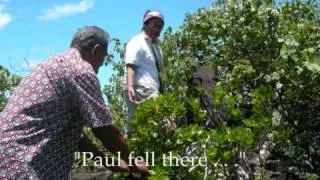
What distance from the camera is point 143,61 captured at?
5.35 m

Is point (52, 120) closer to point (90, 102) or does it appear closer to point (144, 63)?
point (90, 102)

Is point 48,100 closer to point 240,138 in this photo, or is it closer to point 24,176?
point 24,176

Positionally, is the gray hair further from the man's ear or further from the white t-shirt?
the white t-shirt

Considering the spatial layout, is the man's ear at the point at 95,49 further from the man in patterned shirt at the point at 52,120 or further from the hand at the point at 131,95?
the hand at the point at 131,95

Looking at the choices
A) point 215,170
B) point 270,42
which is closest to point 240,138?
point 215,170

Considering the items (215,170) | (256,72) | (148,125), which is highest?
(256,72)

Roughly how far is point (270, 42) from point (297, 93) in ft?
3.93

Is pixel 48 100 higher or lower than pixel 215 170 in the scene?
higher

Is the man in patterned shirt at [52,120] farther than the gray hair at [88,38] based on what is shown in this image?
No

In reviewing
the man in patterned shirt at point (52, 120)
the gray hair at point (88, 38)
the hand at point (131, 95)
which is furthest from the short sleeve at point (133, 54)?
the man in patterned shirt at point (52, 120)

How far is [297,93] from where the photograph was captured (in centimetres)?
445

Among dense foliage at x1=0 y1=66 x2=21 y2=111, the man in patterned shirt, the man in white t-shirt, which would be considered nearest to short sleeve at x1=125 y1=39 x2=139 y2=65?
the man in white t-shirt

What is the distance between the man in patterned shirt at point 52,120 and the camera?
3064mm

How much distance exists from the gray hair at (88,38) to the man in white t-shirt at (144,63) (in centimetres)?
186
